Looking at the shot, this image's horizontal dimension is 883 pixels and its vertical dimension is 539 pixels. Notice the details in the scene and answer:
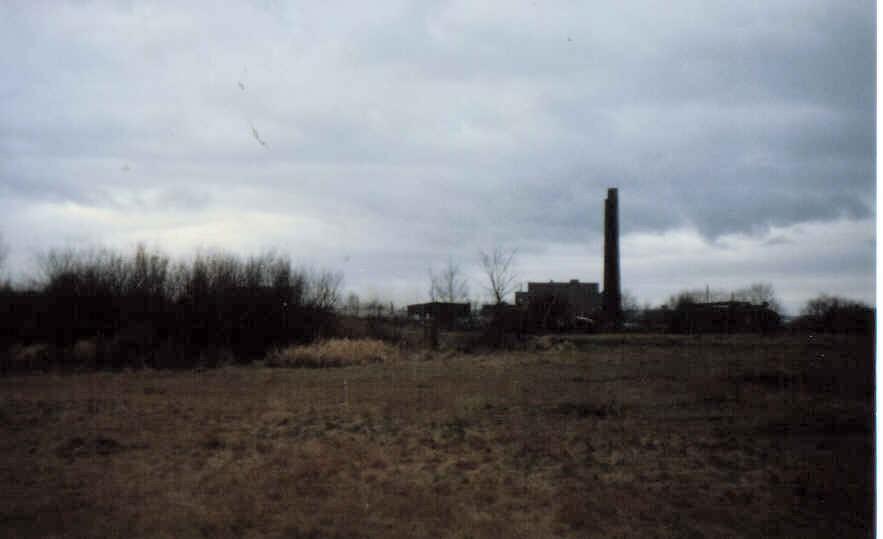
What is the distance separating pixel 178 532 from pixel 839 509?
503 centimetres

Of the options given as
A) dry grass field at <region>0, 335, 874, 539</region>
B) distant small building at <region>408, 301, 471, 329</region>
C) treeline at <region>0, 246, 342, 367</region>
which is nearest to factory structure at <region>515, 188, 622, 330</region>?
distant small building at <region>408, 301, 471, 329</region>

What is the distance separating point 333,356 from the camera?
779 inches

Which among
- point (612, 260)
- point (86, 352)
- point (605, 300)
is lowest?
point (86, 352)

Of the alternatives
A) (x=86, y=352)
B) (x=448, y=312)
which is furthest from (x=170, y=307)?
(x=448, y=312)

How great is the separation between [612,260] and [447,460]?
34457mm

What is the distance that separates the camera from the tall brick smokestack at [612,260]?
39.9 meters

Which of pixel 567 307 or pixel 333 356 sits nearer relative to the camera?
pixel 333 356

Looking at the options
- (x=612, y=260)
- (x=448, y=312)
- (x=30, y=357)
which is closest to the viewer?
(x=30, y=357)

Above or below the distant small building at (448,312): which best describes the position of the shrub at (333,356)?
below

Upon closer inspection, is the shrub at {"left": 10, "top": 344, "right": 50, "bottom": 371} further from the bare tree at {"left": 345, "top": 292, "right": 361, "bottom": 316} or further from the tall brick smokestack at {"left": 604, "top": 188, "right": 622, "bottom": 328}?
the tall brick smokestack at {"left": 604, "top": 188, "right": 622, "bottom": 328}

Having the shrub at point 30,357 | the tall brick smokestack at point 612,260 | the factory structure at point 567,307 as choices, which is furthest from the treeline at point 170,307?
the tall brick smokestack at point 612,260

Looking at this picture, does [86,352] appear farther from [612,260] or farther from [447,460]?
[612,260]

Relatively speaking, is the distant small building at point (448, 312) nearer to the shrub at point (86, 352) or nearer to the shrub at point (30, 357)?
the shrub at point (86, 352)

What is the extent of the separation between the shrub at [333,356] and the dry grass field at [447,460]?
5.96 meters
